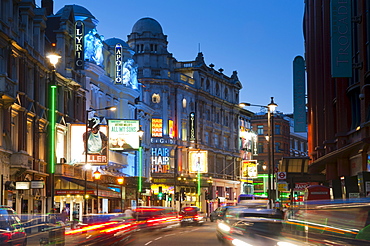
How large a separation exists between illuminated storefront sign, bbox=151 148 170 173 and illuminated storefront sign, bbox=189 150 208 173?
217 inches

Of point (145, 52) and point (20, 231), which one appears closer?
point (20, 231)

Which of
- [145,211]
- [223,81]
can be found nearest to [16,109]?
[145,211]

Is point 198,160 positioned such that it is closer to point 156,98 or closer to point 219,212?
point 156,98

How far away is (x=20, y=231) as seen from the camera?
1719cm

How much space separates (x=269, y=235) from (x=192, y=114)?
3403 inches

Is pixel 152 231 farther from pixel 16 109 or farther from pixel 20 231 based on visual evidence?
pixel 20 231

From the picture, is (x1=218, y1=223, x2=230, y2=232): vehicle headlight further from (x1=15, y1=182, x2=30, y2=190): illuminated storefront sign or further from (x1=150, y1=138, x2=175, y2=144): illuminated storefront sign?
(x1=150, y1=138, x2=175, y2=144): illuminated storefront sign

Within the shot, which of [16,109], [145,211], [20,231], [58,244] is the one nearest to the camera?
[20,231]

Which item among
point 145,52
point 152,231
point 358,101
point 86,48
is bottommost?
point 152,231

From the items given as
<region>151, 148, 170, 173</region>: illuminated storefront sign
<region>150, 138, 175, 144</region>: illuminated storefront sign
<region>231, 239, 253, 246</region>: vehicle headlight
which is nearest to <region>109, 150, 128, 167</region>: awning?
<region>150, 138, 175, 144</region>: illuminated storefront sign

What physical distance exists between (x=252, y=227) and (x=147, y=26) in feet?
283

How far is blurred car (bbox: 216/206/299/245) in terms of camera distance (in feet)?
66.8

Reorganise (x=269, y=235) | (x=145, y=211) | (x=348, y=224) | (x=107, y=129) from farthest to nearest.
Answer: (x=107, y=129) < (x=145, y=211) < (x=269, y=235) < (x=348, y=224)

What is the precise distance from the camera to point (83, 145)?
187 feet
